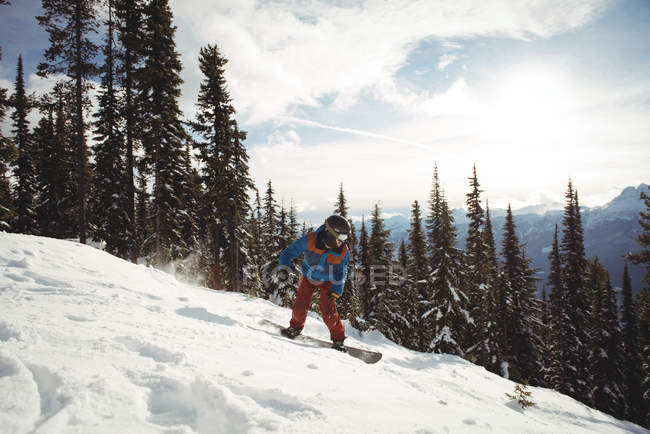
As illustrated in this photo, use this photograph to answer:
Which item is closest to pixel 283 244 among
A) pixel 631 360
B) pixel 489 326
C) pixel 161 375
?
pixel 489 326

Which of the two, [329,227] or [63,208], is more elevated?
[63,208]

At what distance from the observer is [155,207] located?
17922mm

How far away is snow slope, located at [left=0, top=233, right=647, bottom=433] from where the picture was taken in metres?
2.05

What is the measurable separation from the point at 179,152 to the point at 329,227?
1593cm

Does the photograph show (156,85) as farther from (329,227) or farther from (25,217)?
(25,217)

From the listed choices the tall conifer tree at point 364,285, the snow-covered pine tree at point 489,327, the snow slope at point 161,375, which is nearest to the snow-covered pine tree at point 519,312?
the snow-covered pine tree at point 489,327

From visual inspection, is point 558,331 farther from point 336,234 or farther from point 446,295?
point 336,234

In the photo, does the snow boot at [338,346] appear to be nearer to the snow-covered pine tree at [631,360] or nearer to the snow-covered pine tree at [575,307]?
the snow-covered pine tree at [575,307]

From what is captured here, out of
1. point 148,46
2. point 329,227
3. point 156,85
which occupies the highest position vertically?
point 148,46

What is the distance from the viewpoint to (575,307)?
2609 centimetres

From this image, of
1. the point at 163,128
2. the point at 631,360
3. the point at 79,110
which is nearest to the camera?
the point at 79,110

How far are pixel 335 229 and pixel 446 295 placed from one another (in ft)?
61.8

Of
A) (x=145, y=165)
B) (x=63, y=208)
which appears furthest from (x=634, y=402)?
(x=63, y=208)

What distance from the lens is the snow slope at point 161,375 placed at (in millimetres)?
2055
